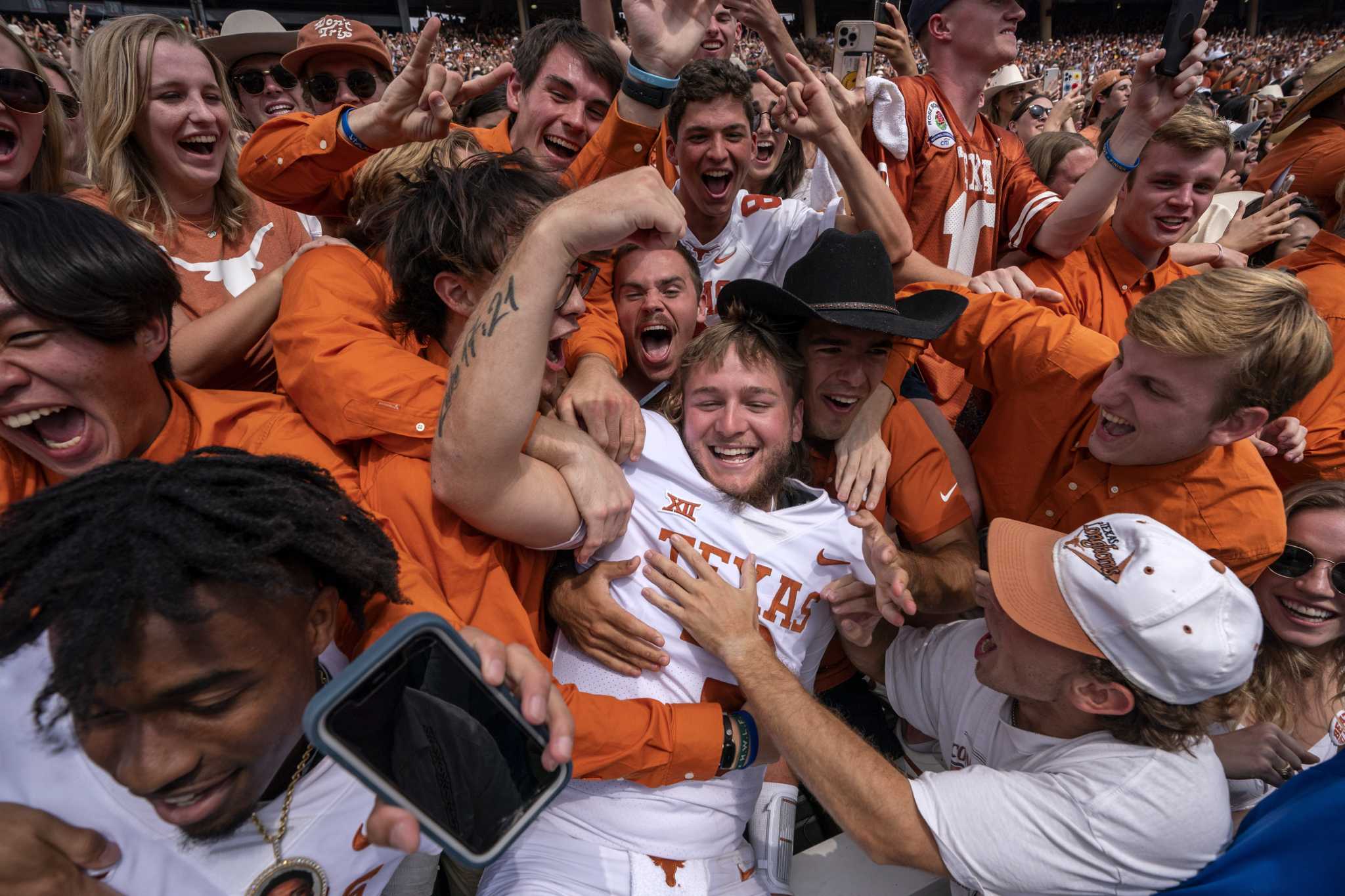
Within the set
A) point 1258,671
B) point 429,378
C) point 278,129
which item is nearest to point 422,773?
point 429,378

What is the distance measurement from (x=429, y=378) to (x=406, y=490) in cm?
31

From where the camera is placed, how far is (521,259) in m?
1.67

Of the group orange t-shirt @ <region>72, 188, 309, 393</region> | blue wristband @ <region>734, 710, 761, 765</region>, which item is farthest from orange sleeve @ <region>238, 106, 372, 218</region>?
blue wristband @ <region>734, 710, 761, 765</region>

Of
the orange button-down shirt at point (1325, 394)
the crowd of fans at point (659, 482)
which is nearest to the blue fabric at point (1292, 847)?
the crowd of fans at point (659, 482)

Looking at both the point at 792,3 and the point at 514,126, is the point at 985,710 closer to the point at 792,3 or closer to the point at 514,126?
the point at 514,126

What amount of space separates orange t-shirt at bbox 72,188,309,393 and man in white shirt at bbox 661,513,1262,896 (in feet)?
5.97

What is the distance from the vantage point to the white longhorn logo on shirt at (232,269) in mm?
2738

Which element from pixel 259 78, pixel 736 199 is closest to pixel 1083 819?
pixel 736 199

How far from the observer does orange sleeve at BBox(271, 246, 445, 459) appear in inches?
71.9

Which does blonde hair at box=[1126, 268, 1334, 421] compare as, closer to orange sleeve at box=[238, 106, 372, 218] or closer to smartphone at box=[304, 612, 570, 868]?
smartphone at box=[304, 612, 570, 868]

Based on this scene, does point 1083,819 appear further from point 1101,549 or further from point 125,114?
point 125,114

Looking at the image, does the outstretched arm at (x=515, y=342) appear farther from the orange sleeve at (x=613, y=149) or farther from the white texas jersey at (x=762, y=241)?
the white texas jersey at (x=762, y=241)

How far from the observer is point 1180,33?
284 cm

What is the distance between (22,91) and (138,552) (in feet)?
8.19
